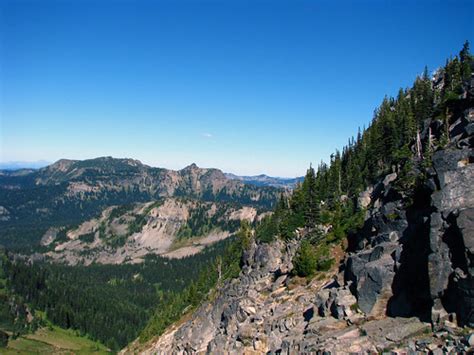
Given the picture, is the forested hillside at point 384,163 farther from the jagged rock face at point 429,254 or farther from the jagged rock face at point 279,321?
the jagged rock face at point 279,321

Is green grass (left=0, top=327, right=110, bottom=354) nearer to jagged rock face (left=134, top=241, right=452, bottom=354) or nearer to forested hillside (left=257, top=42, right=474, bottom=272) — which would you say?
jagged rock face (left=134, top=241, right=452, bottom=354)

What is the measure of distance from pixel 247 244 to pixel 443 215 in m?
80.3

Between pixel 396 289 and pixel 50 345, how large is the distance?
601 ft

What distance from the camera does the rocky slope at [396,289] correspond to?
34863 mm

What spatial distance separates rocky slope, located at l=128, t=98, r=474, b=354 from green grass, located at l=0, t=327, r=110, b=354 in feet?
442

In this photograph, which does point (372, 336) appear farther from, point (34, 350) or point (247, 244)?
point (34, 350)

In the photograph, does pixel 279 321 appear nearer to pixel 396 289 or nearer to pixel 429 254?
pixel 396 289

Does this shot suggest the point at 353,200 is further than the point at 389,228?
Yes

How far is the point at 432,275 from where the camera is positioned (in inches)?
1460

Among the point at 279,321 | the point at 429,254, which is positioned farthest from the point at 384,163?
the point at 429,254

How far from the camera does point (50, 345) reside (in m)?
180

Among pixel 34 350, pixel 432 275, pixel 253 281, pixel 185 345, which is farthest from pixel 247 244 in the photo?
pixel 34 350

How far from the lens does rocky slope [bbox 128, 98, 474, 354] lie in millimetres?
34863

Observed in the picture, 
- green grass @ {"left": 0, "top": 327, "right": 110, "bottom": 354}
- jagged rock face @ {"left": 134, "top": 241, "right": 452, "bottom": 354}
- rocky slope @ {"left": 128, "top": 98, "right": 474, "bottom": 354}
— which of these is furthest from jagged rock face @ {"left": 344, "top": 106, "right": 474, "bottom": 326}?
green grass @ {"left": 0, "top": 327, "right": 110, "bottom": 354}
